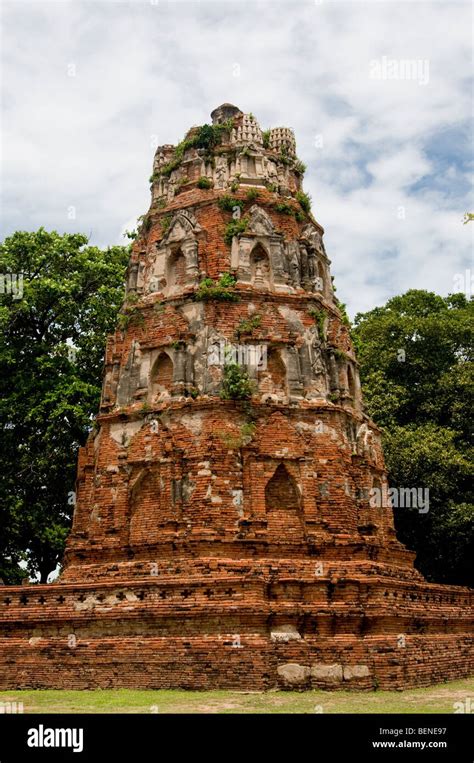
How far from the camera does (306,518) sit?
17172mm

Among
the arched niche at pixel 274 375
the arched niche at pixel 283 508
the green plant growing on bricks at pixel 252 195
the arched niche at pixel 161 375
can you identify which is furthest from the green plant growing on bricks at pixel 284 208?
the arched niche at pixel 283 508

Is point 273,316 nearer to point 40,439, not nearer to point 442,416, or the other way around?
point 40,439

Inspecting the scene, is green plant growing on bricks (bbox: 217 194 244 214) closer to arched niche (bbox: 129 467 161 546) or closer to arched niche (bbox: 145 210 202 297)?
arched niche (bbox: 145 210 202 297)

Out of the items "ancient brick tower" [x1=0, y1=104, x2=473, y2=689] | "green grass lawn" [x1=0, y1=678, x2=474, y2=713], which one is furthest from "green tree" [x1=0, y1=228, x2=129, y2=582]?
"green grass lawn" [x1=0, y1=678, x2=474, y2=713]

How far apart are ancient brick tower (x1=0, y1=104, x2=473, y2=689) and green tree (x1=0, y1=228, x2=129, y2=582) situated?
18.2 feet

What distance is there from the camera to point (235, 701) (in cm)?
1264

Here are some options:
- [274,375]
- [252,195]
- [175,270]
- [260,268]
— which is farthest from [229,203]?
[274,375]

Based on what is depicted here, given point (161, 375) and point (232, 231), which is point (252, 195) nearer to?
point (232, 231)

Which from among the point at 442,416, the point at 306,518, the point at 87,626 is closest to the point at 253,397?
the point at 306,518

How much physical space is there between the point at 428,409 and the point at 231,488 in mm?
16138

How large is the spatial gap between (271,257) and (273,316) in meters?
1.83

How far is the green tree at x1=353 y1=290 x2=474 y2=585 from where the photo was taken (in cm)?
2773

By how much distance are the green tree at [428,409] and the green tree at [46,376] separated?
10644 mm

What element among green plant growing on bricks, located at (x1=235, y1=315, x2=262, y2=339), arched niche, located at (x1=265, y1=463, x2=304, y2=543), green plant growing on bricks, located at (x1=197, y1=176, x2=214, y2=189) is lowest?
arched niche, located at (x1=265, y1=463, x2=304, y2=543)
